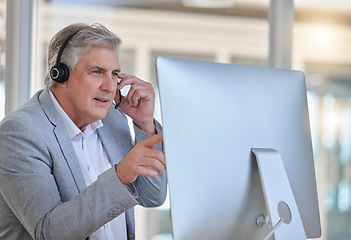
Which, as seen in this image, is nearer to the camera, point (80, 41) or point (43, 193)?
point (43, 193)

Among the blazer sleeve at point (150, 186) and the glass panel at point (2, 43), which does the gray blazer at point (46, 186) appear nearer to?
the blazer sleeve at point (150, 186)

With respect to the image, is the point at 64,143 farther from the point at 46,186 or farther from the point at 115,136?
the point at 115,136

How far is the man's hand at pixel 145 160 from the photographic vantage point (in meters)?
1.28

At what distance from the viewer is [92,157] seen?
1740mm

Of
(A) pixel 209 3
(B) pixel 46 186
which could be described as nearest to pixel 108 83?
(B) pixel 46 186

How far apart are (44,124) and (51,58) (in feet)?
0.89

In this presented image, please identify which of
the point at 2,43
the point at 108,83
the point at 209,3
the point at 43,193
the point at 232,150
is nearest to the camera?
the point at 232,150

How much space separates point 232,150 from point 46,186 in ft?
1.78

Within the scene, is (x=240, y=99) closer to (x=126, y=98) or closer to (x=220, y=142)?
(x=220, y=142)

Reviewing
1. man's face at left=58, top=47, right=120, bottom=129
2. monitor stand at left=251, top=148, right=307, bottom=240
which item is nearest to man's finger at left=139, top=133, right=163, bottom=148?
monitor stand at left=251, top=148, right=307, bottom=240

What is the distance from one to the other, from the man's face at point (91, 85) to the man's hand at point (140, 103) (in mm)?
123

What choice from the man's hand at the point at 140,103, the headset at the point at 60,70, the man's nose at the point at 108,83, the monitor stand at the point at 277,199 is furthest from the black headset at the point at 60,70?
the monitor stand at the point at 277,199

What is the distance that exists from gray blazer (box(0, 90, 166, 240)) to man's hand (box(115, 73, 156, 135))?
0.96ft

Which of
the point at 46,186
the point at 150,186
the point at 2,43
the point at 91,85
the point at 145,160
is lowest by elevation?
the point at 150,186
